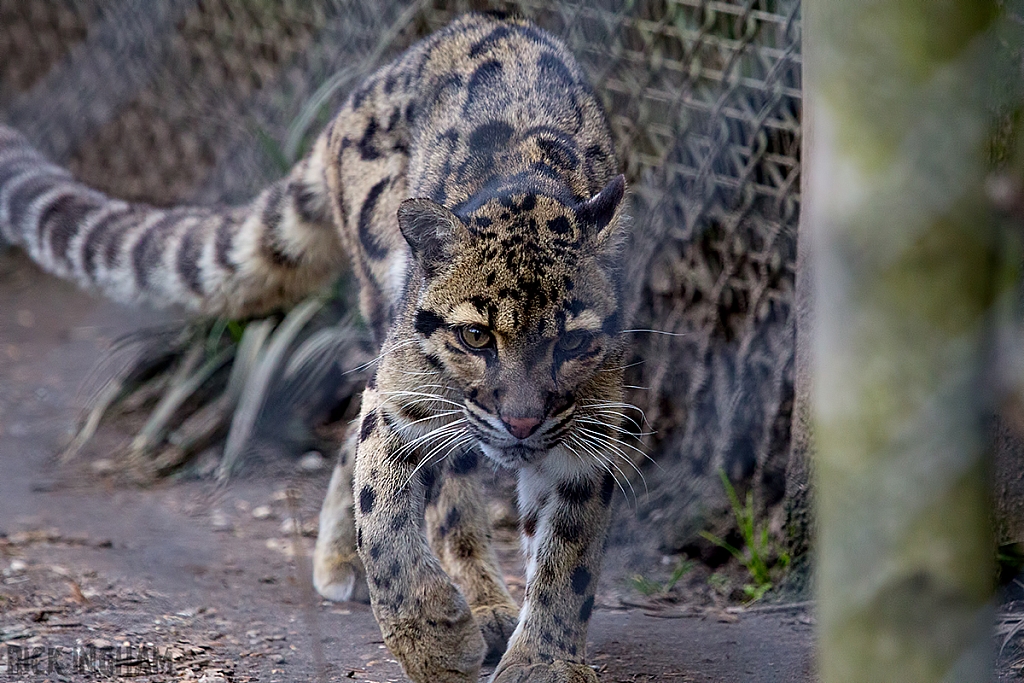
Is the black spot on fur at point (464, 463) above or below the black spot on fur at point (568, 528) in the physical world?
above

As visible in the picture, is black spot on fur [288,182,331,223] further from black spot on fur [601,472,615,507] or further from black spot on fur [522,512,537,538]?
black spot on fur [601,472,615,507]

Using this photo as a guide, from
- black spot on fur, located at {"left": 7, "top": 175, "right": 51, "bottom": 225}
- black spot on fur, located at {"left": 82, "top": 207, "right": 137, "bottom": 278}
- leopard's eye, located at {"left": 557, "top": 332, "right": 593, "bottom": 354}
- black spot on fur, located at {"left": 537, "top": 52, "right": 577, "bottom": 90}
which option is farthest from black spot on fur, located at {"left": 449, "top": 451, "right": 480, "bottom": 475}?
black spot on fur, located at {"left": 7, "top": 175, "right": 51, "bottom": 225}

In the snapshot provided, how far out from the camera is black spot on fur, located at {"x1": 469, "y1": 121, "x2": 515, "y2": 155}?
9.10 ft

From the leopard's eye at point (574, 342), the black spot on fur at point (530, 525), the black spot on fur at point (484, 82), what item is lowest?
the black spot on fur at point (530, 525)

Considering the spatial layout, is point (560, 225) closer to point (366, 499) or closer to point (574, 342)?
point (574, 342)

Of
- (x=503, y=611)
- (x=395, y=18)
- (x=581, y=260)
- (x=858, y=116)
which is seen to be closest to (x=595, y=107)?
(x=581, y=260)

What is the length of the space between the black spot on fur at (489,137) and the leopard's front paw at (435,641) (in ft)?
3.66

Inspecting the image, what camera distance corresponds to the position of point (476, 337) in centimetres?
225

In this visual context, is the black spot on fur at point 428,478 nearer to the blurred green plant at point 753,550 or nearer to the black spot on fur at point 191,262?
the blurred green plant at point 753,550

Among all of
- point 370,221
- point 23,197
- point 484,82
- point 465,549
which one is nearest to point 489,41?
point 484,82

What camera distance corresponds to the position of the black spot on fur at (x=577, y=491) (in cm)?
244

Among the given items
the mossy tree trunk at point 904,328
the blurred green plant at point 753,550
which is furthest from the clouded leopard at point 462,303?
the mossy tree trunk at point 904,328

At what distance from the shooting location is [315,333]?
436cm

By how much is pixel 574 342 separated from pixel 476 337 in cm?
21
